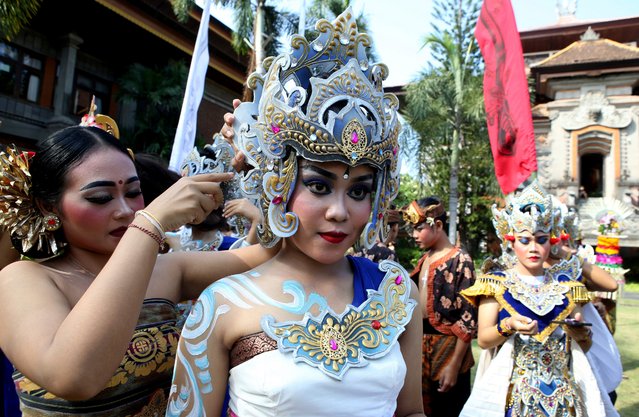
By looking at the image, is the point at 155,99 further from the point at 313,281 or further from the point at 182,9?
the point at 313,281

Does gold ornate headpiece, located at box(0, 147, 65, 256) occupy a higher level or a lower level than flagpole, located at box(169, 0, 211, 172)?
lower

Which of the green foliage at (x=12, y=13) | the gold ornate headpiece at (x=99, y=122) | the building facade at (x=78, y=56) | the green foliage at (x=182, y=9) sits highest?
the green foliage at (x=182, y=9)

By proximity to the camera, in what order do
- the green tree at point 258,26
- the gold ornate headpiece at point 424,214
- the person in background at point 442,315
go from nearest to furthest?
1. the person in background at point 442,315
2. the gold ornate headpiece at point 424,214
3. the green tree at point 258,26

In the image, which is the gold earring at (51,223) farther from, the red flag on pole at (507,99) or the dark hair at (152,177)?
the red flag on pole at (507,99)

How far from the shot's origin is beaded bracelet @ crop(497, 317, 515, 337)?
3252 millimetres

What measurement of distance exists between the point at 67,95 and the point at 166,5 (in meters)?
4.32

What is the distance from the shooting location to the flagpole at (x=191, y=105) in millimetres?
4410

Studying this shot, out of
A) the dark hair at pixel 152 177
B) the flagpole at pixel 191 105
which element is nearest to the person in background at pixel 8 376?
the dark hair at pixel 152 177

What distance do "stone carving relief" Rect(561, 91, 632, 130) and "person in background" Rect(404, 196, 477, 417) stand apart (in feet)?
70.0

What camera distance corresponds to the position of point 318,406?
1368 mm

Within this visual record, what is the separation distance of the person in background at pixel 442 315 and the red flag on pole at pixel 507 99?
1.46m

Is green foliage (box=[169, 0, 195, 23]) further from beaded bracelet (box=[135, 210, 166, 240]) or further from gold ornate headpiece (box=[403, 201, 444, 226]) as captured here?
beaded bracelet (box=[135, 210, 166, 240])

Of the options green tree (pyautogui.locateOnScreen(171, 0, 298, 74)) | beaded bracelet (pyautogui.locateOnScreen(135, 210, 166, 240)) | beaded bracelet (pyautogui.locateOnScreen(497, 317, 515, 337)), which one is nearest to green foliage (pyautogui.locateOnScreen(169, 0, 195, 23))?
green tree (pyautogui.locateOnScreen(171, 0, 298, 74))

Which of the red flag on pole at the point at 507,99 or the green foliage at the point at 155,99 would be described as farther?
the green foliage at the point at 155,99
